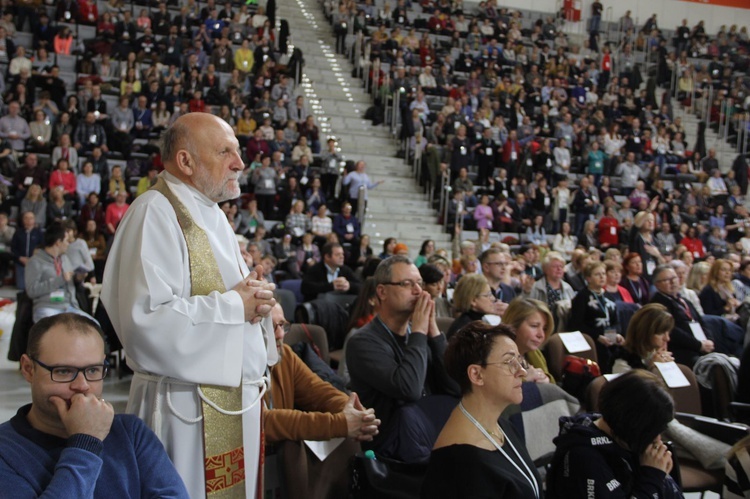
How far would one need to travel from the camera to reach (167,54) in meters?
15.5

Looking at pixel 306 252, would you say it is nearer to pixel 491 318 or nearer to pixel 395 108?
pixel 491 318

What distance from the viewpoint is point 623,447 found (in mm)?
3010

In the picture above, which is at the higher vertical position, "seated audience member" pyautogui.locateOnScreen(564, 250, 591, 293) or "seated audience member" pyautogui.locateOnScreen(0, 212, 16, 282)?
"seated audience member" pyautogui.locateOnScreen(564, 250, 591, 293)

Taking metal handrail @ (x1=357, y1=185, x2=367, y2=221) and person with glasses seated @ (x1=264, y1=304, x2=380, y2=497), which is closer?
person with glasses seated @ (x1=264, y1=304, x2=380, y2=497)

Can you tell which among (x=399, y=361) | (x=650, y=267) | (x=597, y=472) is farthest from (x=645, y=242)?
(x=597, y=472)

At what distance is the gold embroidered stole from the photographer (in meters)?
2.38

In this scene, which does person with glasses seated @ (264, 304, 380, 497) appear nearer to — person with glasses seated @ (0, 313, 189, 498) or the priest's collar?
the priest's collar

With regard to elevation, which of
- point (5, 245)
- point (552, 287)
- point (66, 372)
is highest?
point (66, 372)

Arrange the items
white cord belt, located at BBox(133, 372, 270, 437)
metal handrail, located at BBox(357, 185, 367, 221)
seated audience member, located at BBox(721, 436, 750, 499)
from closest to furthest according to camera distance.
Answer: white cord belt, located at BBox(133, 372, 270, 437)
seated audience member, located at BBox(721, 436, 750, 499)
metal handrail, located at BBox(357, 185, 367, 221)

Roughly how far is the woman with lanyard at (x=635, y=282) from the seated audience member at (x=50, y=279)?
17.7 ft

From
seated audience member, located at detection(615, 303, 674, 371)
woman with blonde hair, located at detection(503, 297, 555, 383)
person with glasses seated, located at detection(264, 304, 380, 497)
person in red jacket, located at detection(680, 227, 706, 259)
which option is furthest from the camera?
person in red jacket, located at detection(680, 227, 706, 259)

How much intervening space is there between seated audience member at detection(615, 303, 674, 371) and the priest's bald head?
327 centimetres

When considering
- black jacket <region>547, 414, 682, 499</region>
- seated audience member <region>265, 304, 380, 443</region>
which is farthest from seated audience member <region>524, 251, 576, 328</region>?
black jacket <region>547, 414, 682, 499</region>

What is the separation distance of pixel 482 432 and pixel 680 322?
13.6 ft
